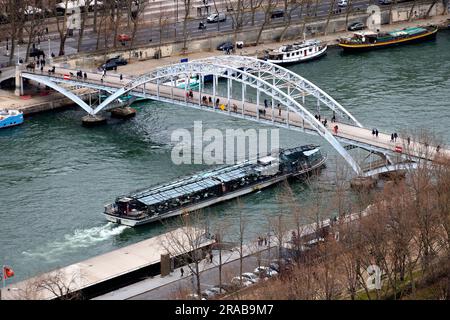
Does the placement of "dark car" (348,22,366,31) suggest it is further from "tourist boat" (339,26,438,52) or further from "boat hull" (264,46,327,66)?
"boat hull" (264,46,327,66)

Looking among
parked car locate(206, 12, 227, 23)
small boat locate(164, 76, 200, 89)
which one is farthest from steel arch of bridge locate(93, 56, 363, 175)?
parked car locate(206, 12, 227, 23)

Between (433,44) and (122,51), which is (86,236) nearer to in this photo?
(122,51)

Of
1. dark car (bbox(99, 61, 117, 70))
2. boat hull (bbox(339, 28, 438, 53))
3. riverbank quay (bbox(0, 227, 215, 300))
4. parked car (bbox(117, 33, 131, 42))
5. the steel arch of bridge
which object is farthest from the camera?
boat hull (bbox(339, 28, 438, 53))

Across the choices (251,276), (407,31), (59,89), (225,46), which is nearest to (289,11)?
(407,31)

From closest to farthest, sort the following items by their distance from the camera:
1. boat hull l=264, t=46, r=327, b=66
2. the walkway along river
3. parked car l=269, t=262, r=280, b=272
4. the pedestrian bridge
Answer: parked car l=269, t=262, r=280, b=272
the walkway along river
the pedestrian bridge
boat hull l=264, t=46, r=327, b=66

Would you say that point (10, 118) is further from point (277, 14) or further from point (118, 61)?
point (277, 14)

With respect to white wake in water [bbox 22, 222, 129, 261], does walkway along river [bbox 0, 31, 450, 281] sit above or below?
above
